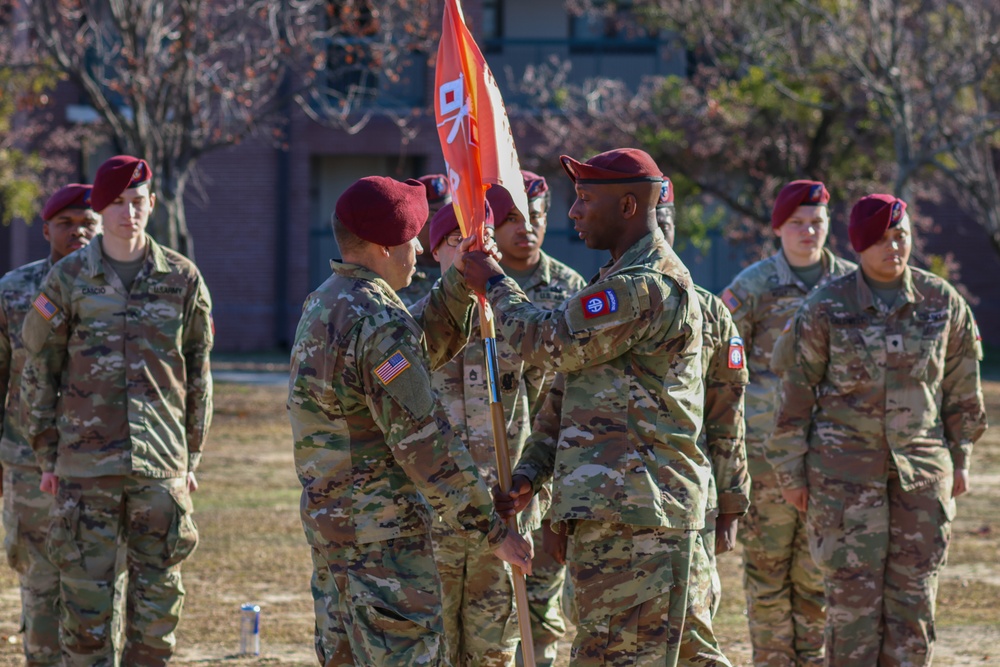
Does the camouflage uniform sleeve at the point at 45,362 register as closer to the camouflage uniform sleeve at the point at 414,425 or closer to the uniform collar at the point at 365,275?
the uniform collar at the point at 365,275

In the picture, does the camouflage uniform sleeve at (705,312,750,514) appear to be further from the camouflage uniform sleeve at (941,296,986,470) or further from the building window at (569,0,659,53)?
the building window at (569,0,659,53)

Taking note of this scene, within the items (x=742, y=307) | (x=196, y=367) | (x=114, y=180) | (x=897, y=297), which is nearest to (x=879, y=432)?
(x=897, y=297)

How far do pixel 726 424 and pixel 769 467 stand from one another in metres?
1.95

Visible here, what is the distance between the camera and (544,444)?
510 cm

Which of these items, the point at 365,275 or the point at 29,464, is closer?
the point at 365,275

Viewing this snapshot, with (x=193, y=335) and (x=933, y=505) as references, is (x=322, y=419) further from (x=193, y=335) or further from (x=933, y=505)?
(x=933, y=505)

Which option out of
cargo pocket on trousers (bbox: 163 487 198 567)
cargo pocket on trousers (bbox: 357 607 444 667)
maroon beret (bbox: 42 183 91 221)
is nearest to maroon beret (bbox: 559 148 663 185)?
cargo pocket on trousers (bbox: 357 607 444 667)

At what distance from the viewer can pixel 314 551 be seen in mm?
4977

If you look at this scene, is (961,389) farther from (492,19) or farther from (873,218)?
(492,19)

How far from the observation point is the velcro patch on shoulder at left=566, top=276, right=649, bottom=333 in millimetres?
4668

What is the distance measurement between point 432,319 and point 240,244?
2231 cm

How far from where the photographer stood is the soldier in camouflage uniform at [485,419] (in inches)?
236

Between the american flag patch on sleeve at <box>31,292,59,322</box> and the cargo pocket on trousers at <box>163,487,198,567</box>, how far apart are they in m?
0.96

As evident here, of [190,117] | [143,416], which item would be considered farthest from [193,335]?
[190,117]
